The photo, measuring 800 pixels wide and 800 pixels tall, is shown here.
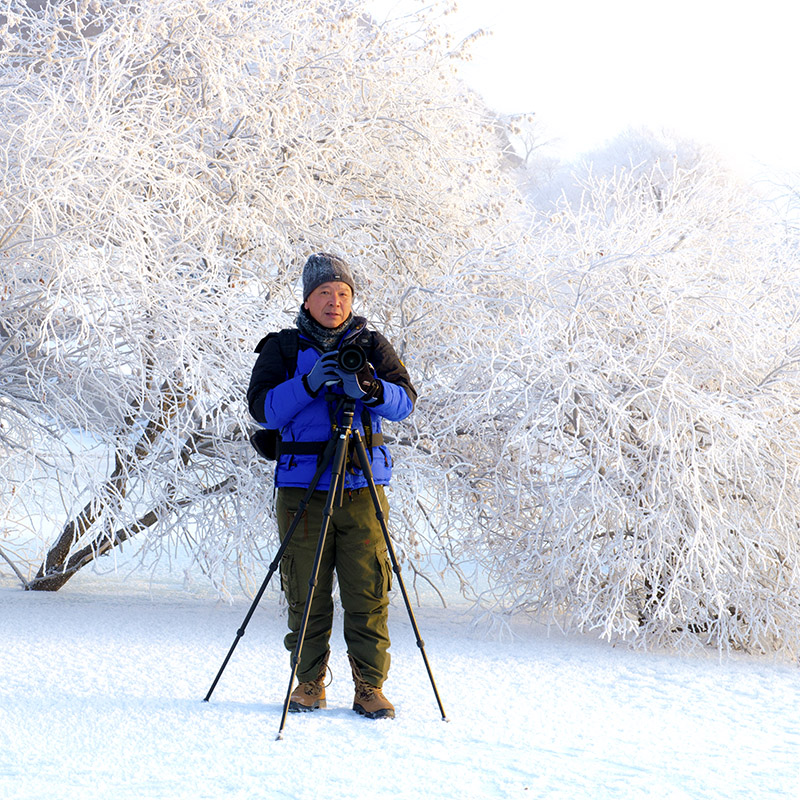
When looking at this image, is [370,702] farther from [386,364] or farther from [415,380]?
[415,380]

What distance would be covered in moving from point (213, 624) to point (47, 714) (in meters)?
1.66

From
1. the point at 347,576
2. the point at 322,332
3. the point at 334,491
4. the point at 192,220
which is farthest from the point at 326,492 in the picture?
the point at 192,220

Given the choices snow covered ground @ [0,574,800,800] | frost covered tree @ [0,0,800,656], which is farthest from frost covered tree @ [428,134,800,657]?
snow covered ground @ [0,574,800,800]

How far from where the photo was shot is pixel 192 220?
5.14 m

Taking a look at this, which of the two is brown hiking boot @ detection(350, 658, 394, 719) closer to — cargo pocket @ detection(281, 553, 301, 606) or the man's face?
cargo pocket @ detection(281, 553, 301, 606)

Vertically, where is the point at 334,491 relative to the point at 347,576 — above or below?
above

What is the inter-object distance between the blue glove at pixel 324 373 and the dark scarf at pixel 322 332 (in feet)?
0.66

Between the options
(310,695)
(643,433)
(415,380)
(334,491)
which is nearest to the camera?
(334,491)

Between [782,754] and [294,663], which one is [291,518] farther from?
[782,754]

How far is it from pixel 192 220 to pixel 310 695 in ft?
9.22

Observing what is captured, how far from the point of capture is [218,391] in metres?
4.80

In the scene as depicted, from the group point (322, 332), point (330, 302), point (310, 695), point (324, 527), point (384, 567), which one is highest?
point (330, 302)

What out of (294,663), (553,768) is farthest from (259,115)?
(553,768)

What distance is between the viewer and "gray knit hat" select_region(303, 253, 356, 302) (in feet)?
10.8
